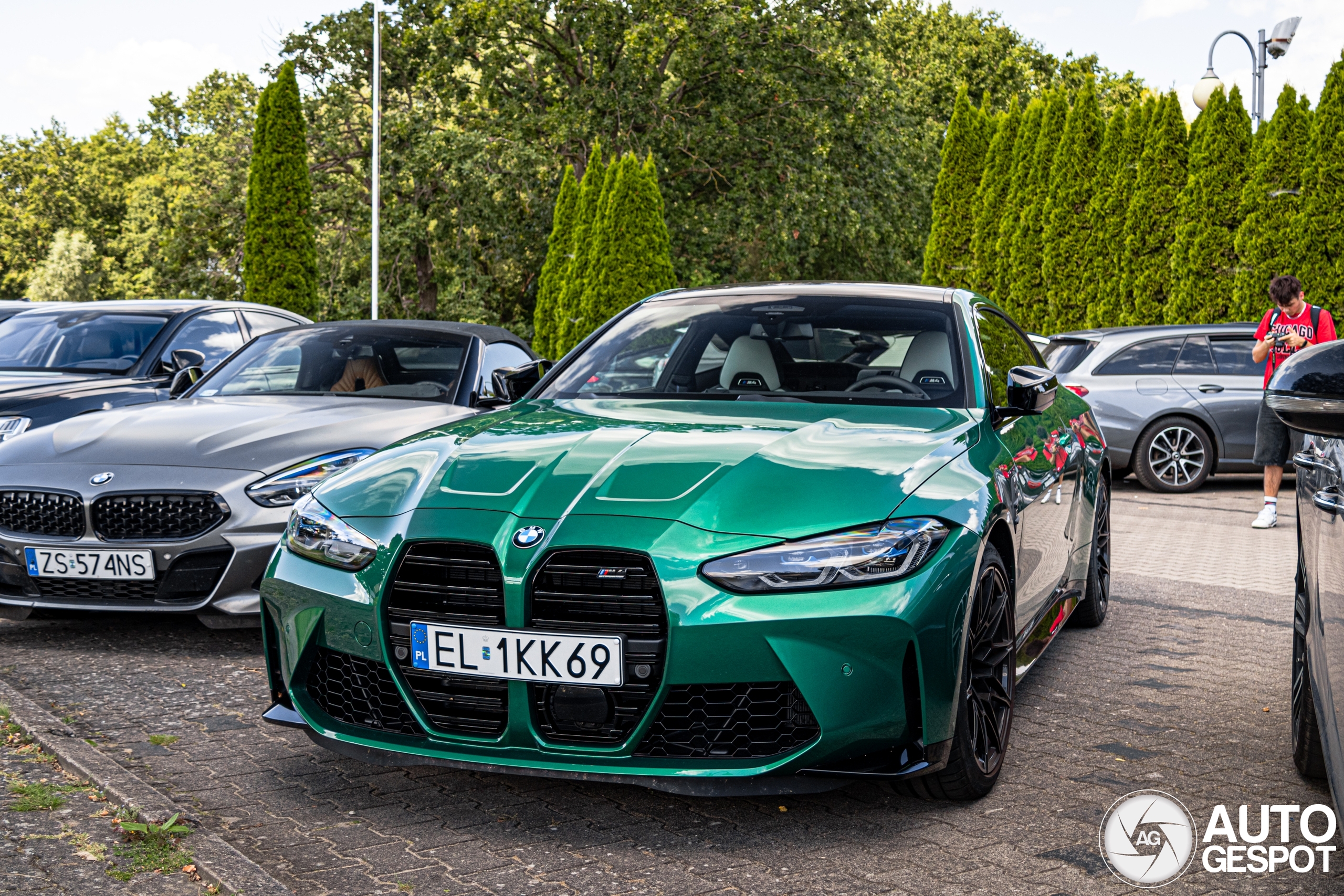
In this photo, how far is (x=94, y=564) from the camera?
525 cm

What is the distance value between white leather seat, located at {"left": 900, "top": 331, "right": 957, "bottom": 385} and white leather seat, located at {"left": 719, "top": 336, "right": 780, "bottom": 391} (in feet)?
1.56

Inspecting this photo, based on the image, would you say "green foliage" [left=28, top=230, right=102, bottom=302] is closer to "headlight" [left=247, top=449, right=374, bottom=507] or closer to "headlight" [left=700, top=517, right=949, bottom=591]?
"headlight" [left=247, top=449, right=374, bottom=507]

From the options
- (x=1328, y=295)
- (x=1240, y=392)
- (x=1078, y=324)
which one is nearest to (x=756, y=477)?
(x=1240, y=392)

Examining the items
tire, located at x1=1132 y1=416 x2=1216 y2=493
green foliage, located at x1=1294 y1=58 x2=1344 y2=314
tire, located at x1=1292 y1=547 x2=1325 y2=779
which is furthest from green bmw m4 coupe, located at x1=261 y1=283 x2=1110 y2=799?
green foliage, located at x1=1294 y1=58 x2=1344 y2=314

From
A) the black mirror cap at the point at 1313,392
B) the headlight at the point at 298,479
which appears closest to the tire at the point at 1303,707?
the black mirror cap at the point at 1313,392

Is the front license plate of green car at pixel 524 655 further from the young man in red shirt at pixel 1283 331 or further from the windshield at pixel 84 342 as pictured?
the young man in red shirt at pixel 1283 331

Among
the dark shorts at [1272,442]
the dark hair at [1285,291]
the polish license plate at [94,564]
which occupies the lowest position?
the polish license plate at [94,564]

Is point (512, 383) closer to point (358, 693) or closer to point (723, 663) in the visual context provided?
point (358, 693)

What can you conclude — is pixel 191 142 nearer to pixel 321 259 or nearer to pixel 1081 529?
pixel 321 259

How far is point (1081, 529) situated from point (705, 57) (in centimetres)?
2501

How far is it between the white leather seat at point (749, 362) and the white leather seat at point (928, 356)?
48cm

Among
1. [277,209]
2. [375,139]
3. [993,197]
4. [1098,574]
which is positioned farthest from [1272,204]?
[277,209]

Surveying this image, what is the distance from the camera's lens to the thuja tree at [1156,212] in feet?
60.0

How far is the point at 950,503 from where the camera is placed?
3.47 meters
